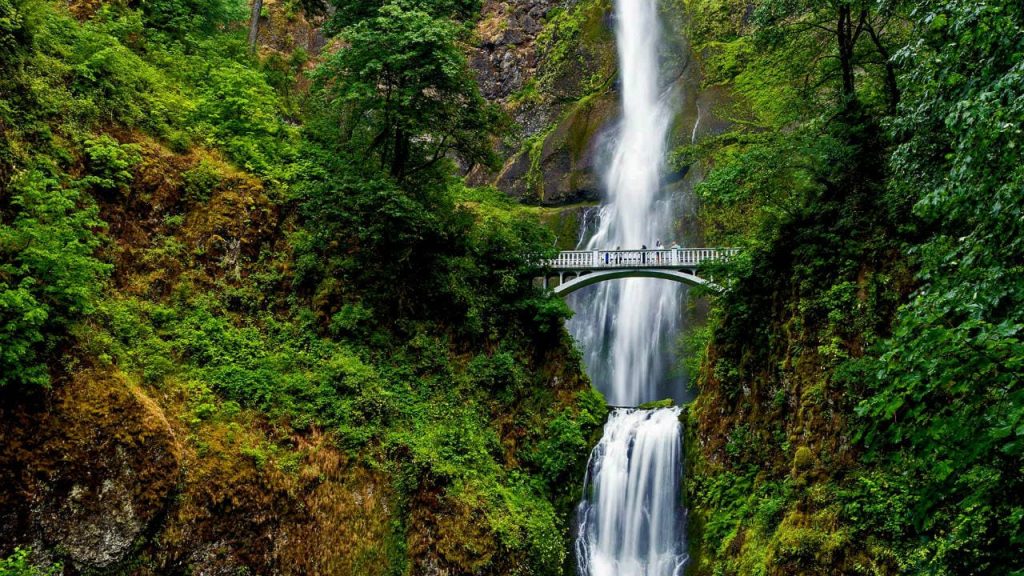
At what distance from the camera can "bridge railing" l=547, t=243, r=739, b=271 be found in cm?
2056

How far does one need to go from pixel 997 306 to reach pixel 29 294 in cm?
971

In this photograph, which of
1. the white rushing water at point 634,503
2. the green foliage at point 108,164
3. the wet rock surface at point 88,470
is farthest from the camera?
the white rushing water at point 634,503

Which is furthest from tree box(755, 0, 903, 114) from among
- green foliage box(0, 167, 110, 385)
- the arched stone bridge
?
green foliage box(0, 167, 110, 385)

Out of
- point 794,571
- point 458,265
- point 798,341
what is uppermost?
point 458,265

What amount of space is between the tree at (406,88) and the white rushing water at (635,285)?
441 inches

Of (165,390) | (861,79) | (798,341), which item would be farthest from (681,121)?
(165,390)

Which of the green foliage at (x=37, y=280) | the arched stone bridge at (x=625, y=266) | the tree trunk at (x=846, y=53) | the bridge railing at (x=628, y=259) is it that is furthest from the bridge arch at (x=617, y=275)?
the green foliage at (x=37, y=280)

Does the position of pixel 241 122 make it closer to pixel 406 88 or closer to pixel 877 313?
pixel 406 88

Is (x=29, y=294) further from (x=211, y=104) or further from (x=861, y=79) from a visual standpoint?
(x=861, y=79)

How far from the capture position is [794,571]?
8656mm

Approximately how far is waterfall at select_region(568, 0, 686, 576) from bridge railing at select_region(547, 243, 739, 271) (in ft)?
17.1

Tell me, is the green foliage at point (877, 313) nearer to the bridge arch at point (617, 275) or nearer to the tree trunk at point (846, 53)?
the tree trunk at point (846, 53)

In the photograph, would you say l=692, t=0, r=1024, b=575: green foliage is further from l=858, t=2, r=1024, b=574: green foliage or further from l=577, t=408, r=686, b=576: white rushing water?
l=577, t=408, r=686, b=576: white rushing water

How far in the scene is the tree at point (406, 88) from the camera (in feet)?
44.3
